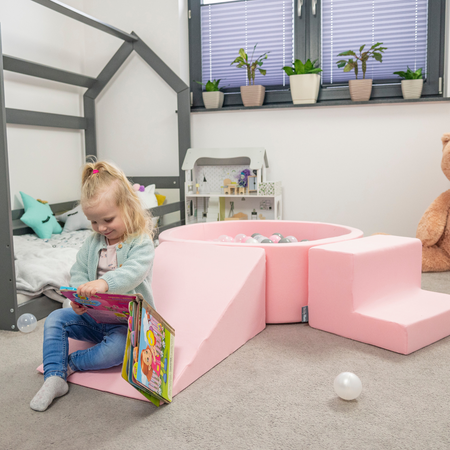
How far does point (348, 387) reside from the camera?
116cm

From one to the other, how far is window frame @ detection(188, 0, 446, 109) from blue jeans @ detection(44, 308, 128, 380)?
2.32 m

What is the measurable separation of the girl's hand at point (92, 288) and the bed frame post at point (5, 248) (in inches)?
25.9

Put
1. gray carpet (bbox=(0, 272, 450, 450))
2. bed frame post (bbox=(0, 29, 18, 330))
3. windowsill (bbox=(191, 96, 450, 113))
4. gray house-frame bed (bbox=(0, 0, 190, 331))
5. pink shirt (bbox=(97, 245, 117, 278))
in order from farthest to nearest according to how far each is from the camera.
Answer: windowsill (bbox=(191, 96, 450, 113)), gray house-frame bed (bbox=(0, 0, 190, 331)), bed frame post (bbox=(0, 29, 18, 330)), pink shirt (bbox=(97, 245, 117, 278)), gray carpet (bbox=(0, 272, 450, 450))

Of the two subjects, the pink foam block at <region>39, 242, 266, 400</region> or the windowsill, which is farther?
the windowsill

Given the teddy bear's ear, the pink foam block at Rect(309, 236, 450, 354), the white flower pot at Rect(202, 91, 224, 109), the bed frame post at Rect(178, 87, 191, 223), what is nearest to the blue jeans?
the pink foam block at Rect(309, 236, 450, 354)

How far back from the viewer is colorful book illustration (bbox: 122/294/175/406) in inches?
41.9

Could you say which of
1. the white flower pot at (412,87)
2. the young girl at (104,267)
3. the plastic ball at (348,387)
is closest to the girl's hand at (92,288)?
the young girl at (104,267)

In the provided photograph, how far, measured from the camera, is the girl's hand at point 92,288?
116cm

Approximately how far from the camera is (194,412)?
1.14 m

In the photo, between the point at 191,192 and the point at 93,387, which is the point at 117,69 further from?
the point at 93,387

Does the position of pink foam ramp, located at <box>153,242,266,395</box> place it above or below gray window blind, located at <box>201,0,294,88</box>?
below

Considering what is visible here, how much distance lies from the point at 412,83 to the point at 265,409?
245cm

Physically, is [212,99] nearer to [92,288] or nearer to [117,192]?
[117,192]

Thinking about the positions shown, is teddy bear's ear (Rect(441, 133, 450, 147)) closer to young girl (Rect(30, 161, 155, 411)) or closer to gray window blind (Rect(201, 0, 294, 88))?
gray window blind (Rect(201, 0, 294, 88))
